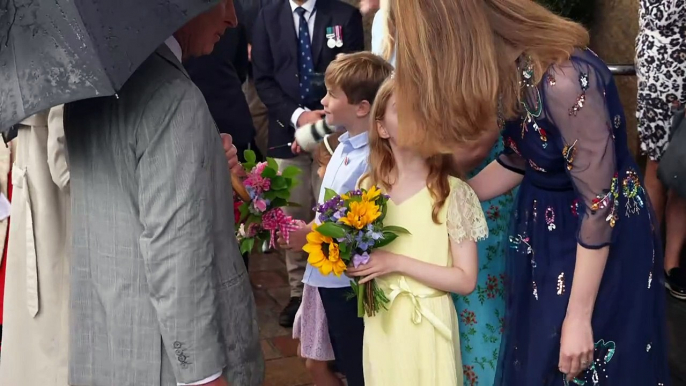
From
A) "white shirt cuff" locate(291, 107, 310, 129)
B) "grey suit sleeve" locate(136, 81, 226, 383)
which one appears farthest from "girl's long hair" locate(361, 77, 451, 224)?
"white shirt cuff" locate(291, 107, 310, 129)

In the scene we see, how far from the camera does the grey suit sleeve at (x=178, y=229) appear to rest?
6.65 ft

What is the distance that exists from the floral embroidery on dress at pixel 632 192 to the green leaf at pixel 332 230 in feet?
2.76

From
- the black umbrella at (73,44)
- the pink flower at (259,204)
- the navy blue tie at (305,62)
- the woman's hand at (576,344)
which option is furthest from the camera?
the navy blue tie at (305,62)

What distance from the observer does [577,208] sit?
249 centimetres

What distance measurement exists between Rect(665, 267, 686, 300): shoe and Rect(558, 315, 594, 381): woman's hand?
235 centimetres

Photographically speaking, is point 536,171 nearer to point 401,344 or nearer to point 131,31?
point 401,344

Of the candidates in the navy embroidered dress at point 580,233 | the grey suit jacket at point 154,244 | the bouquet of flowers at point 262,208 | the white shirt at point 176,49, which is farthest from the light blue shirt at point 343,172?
the white shirt at point 176,49

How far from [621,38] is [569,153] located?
351cm

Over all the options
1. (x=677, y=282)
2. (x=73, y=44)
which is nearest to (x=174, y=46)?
(x=73, y=44)

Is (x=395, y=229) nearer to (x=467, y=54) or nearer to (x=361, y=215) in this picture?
(x=361, y=215)

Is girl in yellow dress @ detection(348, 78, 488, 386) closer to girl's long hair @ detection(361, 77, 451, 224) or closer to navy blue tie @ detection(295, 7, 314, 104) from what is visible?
girl's long hair @ detection(361, 77, 451, 224)

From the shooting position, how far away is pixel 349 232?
101 inches

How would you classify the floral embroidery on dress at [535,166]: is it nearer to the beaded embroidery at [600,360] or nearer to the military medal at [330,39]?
the beaded embroidery at [600,360]

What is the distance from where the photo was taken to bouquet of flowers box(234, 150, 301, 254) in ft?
10.1
